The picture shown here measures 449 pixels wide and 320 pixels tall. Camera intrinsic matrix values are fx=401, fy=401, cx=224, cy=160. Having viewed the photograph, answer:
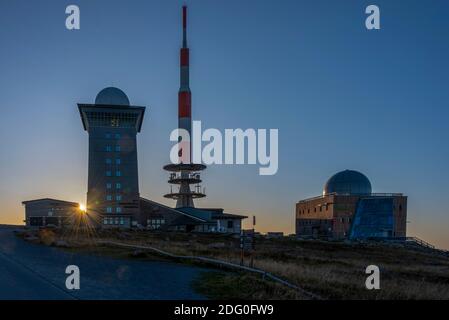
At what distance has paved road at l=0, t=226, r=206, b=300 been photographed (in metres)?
10.7

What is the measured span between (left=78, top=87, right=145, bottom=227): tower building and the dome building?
3244 cm

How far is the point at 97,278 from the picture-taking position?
13.3m

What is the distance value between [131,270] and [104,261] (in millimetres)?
3091

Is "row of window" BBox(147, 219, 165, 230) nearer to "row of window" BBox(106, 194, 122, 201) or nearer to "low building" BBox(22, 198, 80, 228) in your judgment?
"row of window" BBox(106, 194, 122, 201)

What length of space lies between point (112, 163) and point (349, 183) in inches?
1775

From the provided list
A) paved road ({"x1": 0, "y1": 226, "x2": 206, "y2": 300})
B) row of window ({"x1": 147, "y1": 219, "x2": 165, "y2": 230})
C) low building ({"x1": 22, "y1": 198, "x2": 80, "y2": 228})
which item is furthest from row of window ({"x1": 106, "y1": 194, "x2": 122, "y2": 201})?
paved road ({"x1": 0, "y1": 226, "x2": 206, "y2": 300})

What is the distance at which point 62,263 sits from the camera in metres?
16.9

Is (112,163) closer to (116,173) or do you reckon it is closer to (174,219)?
(116,173)

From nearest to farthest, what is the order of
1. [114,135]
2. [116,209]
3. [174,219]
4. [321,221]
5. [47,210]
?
[174,219]
[47,210]
[116,209]
[114,135]
[321,221]

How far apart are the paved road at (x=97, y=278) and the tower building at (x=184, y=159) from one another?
57268mm

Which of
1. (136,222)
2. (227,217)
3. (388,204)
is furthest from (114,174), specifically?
(388,204)

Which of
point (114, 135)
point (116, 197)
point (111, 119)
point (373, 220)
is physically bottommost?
point (373, 220)

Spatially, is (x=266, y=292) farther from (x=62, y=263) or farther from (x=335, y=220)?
(x=335, y=220)

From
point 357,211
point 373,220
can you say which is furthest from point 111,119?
point 373,220
